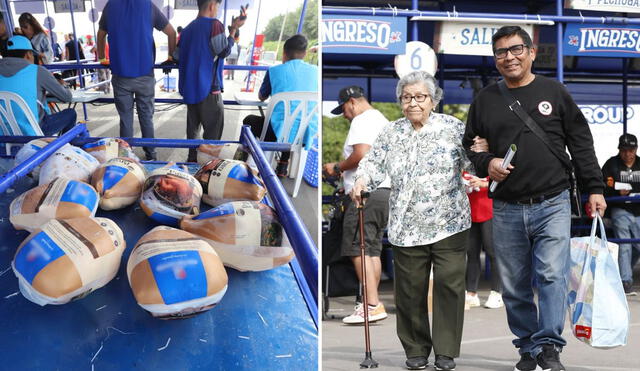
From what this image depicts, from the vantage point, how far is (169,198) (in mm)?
2643

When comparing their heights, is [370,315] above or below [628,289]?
above

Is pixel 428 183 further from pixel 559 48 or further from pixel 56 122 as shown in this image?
pixel 559 48

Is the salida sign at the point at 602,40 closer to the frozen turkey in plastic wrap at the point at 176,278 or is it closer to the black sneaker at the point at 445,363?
the black sneaker at the point at 445,363

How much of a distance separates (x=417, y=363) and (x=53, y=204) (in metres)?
2.16

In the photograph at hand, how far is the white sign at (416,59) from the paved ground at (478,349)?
214cm

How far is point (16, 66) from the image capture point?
5.18m

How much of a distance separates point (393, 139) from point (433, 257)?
2.13ft

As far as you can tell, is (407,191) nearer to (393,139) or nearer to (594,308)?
(393,139)

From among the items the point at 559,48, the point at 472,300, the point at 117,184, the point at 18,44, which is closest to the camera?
the point at 117,184

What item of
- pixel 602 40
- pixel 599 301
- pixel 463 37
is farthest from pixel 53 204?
pixel 602 40

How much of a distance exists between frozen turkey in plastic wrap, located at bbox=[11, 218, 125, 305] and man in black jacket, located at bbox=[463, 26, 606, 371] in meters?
2.04

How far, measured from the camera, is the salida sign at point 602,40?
7.18 metres

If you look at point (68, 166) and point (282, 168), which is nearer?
point (68, 166)

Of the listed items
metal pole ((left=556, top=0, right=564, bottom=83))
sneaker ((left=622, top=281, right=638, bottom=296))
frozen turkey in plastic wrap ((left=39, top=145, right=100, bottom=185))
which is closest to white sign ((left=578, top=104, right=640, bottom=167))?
metal pole ((left=556, top=0, right=564, bottom=83))
